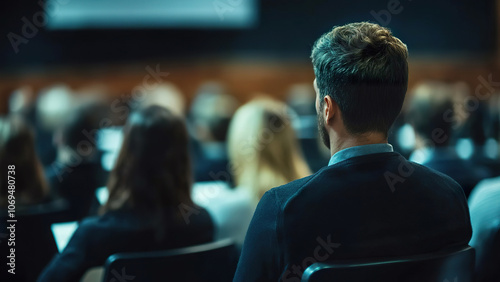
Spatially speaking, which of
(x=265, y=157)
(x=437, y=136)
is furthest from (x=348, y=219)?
(x=437, y=136)

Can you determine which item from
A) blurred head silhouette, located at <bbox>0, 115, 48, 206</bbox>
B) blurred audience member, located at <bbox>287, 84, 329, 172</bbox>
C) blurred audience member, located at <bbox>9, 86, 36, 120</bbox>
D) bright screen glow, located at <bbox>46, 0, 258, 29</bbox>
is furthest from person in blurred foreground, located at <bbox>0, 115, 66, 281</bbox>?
bright screen glow, located at <bbox>46, 0, 258, 29</bbox>

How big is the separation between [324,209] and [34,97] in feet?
24.9

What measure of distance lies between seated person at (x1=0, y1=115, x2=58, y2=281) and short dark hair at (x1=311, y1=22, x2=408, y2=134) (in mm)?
1187

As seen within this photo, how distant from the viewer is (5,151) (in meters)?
2.37

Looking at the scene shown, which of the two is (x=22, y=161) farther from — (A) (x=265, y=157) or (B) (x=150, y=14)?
(B) (x=150, y=14)

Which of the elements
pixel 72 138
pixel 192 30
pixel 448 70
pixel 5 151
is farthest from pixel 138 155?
pixel 448 70

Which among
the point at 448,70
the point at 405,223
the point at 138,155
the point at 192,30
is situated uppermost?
the point at 192,30

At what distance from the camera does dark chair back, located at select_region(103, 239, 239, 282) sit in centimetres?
153

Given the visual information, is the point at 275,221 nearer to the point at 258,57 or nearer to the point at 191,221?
the point at 191,221

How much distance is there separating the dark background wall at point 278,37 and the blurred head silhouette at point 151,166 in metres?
6.35

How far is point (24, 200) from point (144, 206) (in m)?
0.82

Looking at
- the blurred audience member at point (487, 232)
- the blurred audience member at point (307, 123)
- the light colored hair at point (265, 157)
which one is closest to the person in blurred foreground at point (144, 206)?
the light colored hair at point (265, 157)

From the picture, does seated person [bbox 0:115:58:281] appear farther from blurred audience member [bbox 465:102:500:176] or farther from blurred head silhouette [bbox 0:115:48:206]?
blurred audience member [bbox 465:102:500:176]

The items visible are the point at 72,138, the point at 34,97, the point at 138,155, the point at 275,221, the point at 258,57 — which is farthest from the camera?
the point at 258,57
